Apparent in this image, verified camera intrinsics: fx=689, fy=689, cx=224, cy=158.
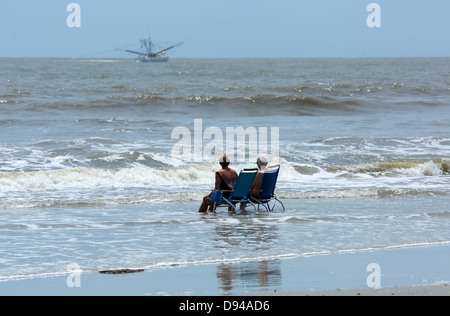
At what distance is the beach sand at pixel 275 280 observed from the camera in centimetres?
630

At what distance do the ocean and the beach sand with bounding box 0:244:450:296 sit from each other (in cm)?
29

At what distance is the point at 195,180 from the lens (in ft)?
54.9

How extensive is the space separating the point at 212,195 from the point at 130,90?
3077 cm

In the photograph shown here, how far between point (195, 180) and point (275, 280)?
998cm

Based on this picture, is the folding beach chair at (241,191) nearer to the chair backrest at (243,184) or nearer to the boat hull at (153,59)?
the chair backrest at (243,184)

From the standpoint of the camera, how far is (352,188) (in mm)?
15156

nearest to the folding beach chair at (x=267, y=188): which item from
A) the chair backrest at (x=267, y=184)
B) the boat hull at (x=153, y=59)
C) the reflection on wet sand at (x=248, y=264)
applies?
the chair backrest at (x=267, y=184)

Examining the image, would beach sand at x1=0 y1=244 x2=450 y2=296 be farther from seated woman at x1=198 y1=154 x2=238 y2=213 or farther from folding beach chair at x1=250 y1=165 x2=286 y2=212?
seated woman at x1=198 y1=154 x2=238 y2=213

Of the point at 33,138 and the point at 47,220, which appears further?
the point at 33,138

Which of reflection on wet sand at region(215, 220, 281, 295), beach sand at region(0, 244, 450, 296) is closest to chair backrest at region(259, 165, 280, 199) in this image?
reflection on wet sand at region(215, 220, 281, 295)

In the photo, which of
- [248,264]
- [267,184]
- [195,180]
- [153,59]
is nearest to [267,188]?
[267,184]

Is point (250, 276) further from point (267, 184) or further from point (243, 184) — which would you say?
point (267, 184)
